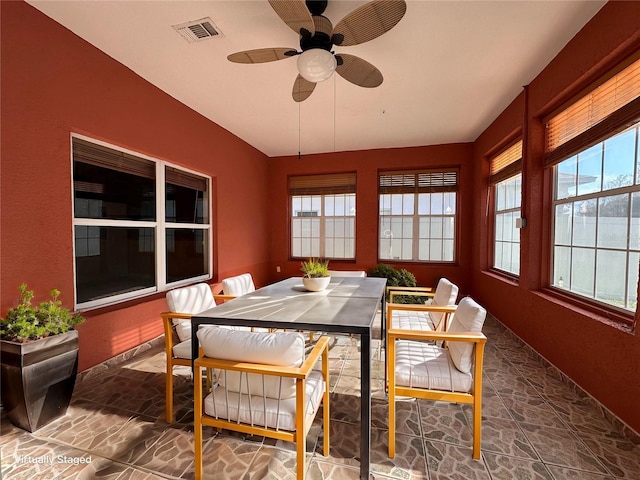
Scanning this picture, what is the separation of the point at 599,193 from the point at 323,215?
424 cm

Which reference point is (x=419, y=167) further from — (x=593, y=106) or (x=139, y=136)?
(x=139, y=136)

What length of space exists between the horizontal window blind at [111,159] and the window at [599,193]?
4.29m

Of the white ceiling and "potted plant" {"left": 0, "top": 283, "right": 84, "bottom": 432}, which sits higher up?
the white ceiling

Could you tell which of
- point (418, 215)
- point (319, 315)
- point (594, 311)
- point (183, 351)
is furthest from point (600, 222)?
point (183, 351)

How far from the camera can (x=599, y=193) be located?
219 centimetres

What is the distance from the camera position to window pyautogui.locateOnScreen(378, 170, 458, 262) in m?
5.18

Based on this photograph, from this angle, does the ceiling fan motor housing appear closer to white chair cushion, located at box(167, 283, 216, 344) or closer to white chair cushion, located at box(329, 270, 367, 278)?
white chair cushion, located at box(167, 283, 216, 344)

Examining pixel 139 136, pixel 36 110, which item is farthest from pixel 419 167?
pixel 36 110

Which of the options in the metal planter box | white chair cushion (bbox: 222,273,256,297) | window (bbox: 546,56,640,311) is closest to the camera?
the metal planter box

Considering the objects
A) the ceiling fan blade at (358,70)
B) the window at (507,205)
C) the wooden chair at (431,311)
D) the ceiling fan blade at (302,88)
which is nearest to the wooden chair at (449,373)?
the wooden chair at (431,311)

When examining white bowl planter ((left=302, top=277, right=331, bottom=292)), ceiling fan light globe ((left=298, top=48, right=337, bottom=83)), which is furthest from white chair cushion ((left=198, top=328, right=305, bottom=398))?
ceiling fan light globe ((left=298, top=48, right=337, bottom=83))

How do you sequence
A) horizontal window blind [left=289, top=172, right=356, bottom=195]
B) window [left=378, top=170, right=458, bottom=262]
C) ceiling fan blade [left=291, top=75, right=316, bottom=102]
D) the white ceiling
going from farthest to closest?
1. horizontal window blind [left=289, top=172, right=356, bottom=195]
2. window [left=378, top=170, right=458, bottom=262]
3. ceiling fan blade [left=291, top=75, right=316, bottom=102]
4. the white ceiling

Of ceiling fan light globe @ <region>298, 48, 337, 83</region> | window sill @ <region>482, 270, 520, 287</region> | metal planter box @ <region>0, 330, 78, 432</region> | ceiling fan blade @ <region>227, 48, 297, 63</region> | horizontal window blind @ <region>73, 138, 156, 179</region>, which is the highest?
ceiling fan blade @ <region>227, 48, 297, 63</region>

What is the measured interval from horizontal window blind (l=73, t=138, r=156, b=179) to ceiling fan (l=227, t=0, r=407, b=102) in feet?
5.50
